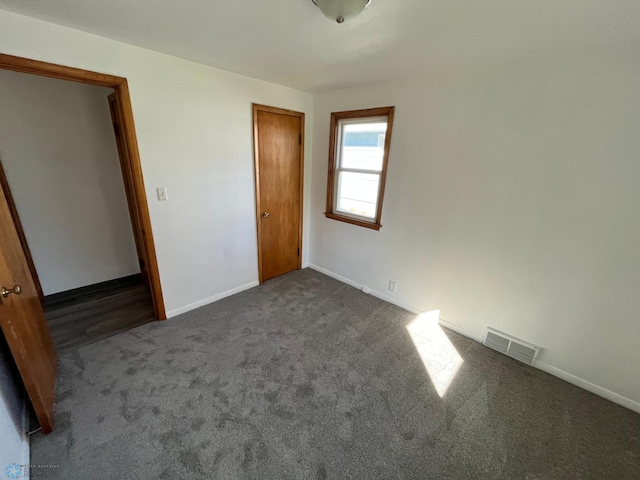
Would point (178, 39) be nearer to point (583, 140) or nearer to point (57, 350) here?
point (57, 350)

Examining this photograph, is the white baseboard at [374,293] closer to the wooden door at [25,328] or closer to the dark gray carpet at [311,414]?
the dark gray carpet at [311,414]

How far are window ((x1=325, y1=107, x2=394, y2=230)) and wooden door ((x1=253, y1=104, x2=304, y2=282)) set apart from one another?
454 mm

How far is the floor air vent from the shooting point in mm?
2082

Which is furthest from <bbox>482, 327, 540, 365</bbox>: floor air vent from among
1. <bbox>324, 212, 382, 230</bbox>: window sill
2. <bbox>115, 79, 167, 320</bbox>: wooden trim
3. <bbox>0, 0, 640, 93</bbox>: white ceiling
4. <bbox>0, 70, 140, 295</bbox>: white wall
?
<bbox>0, 70, 140, 295</bbox>: white wall

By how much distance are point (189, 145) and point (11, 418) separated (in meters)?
2.09

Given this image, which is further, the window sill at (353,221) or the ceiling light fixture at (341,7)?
the window sill at (353,221)

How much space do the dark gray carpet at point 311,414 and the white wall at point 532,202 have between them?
0.38 metres

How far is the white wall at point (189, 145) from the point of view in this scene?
1.71 metres

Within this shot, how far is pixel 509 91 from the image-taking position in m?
1.86

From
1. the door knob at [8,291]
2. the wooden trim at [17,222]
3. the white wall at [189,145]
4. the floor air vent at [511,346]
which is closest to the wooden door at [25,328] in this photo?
the door knob at [8,291]

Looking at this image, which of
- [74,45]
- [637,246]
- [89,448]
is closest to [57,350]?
[89,448]

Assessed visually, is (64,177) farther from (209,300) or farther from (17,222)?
(209,300)

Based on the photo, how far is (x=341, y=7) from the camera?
3.71ft

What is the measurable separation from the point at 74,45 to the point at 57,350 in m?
2.28
